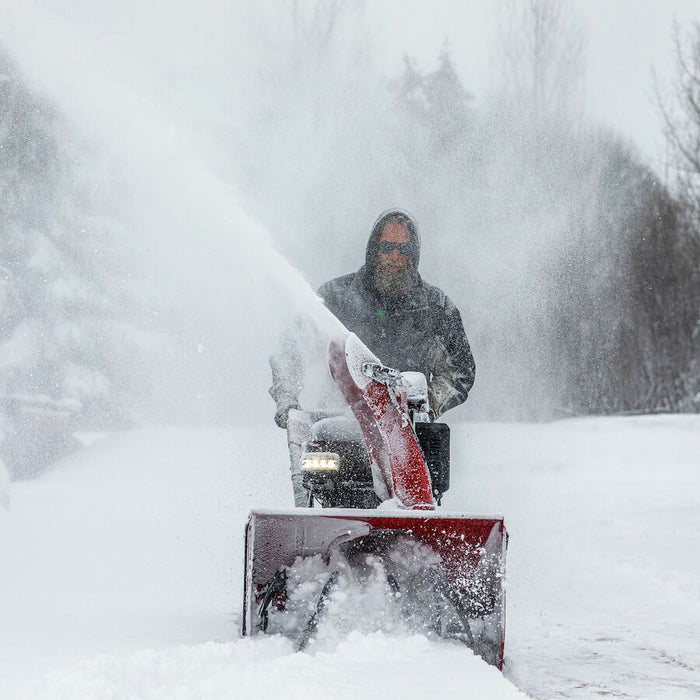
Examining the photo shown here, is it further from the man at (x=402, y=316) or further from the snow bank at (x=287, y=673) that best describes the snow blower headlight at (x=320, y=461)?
the man at (x=402, y=316)

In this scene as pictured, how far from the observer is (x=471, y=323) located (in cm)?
2008

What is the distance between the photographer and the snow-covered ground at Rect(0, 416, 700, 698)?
3229 mm

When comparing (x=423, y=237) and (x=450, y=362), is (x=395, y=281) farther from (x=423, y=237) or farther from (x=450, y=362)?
(x=423, y=237)

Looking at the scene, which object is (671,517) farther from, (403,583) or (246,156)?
(246,156)

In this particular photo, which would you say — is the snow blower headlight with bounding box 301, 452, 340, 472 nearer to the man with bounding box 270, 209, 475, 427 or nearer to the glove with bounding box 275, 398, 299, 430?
the glove with bounding box 275, 398, 299, 430

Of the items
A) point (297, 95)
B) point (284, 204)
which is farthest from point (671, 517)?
point (297, 95)

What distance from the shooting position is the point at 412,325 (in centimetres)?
483

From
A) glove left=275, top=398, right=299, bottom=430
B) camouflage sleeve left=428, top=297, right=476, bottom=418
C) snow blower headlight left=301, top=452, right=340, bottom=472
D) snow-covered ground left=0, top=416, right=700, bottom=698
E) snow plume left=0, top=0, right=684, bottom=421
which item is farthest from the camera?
snow plume left=0, top=0, right=684, bottom=421

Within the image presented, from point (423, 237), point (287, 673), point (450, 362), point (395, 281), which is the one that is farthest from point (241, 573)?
point (423, 237)

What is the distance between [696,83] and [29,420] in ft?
48.9

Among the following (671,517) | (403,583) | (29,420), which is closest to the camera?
(403,583)

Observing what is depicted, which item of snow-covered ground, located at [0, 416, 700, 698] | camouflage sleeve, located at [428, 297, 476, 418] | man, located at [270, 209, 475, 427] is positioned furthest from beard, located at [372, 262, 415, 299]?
snow-covered ground, located at [0, 416, 700, 698]

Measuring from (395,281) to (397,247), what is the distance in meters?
0.17

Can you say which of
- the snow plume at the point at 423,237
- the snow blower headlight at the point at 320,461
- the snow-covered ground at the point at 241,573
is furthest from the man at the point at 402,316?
the snow plume at the point at 423,237
